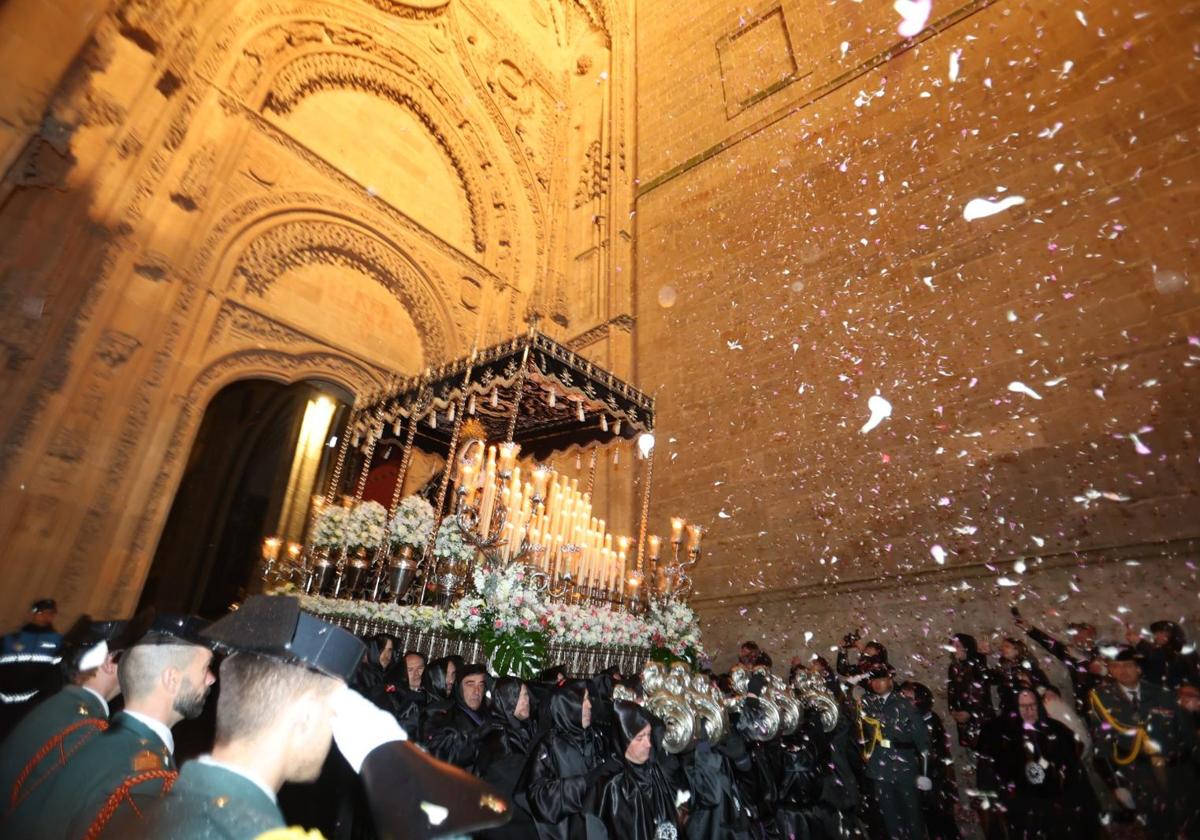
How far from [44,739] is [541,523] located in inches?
187

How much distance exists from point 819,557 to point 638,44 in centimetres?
1250

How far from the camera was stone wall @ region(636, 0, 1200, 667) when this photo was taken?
5.58 m

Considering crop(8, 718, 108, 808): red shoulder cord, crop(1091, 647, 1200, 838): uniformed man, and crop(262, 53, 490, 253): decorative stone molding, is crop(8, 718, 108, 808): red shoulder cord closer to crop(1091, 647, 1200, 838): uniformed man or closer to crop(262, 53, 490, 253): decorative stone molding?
crop(1091, 647, 1200, 838): uniformed man

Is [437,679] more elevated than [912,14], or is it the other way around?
[912,14]

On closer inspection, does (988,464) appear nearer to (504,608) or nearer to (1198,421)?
(1198,421)

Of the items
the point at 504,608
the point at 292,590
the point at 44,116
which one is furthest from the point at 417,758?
the point at 44,116

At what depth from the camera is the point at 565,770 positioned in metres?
2.99

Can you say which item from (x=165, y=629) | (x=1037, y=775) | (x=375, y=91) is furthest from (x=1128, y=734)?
(x=375, y=91)

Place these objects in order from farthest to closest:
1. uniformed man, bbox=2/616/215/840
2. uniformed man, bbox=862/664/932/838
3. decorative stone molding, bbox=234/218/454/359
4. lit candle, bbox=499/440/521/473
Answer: decorative stone molding, bbox=234/218/454/359 < lit candle, bbox=499/440/521/473 < uniformed man, bbox=862/664/932/838 < uniformed man, bbox=2/616/215/840

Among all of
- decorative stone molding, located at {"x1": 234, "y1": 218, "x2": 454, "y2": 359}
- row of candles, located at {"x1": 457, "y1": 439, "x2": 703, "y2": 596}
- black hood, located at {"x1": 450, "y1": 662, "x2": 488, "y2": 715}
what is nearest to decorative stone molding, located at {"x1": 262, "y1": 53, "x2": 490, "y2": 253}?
decorative stone molding, located at {"x1": 234, "y1": 218, "x2": 454, "y2": 359}

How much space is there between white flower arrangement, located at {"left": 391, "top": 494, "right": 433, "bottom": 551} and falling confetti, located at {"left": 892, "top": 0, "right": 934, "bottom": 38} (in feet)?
33.1

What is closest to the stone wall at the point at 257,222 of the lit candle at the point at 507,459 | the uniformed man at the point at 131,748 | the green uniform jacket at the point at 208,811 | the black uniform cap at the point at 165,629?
the lit candle at the point at 507,459

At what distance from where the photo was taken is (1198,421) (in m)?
5.22

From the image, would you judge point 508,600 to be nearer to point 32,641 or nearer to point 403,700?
point 403,700
